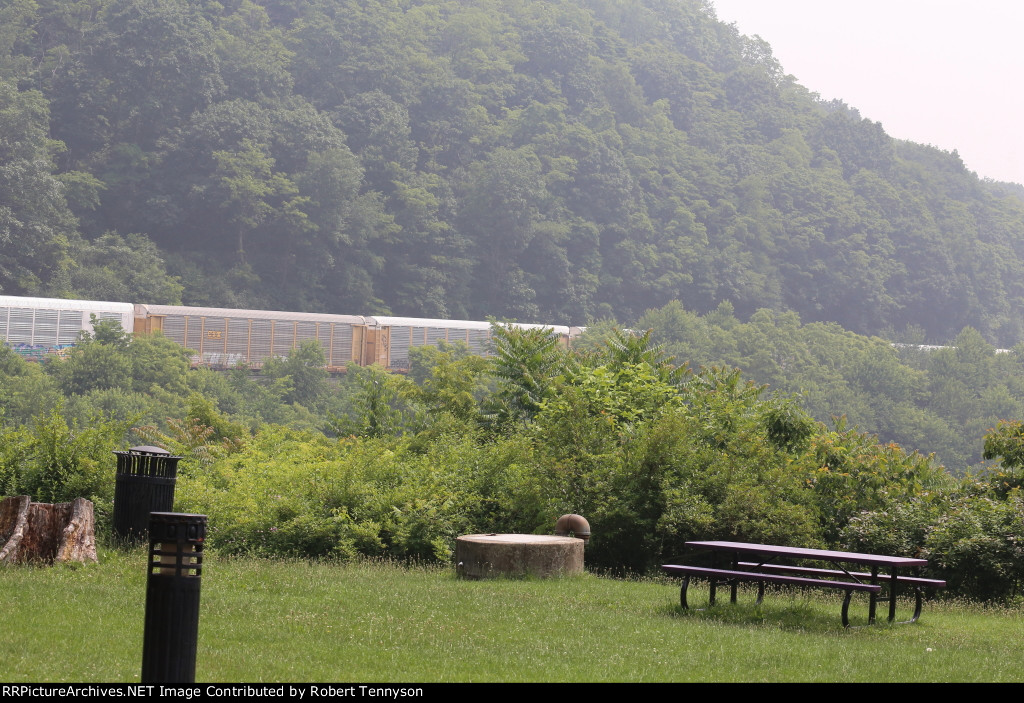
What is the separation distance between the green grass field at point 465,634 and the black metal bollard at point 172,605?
1053 mm

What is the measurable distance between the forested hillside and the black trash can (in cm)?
6557

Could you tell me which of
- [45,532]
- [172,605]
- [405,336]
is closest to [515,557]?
[45,532]

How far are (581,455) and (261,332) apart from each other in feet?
156

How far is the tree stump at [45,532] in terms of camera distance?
1005cm

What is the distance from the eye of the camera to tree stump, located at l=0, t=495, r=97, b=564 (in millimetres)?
10047

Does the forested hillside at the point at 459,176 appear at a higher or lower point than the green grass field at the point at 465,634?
higher

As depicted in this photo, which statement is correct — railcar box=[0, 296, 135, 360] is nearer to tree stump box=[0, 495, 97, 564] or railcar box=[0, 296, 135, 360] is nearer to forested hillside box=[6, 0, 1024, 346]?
forested hillside box=[6, 0, 1024, 346]

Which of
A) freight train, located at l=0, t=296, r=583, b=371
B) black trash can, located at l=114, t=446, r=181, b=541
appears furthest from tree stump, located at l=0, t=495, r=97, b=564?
freight train, located at l=0, t=296, r=583, b=371

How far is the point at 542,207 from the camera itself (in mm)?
107125

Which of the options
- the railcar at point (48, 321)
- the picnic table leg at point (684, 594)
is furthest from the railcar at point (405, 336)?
the picnic table leg at point (684, 594)

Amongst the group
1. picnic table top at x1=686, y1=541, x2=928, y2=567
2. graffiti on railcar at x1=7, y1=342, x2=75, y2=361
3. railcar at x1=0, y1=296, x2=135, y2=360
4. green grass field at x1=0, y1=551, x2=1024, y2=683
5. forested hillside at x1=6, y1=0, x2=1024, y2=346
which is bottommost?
green grass field at x1=0, y1=551, x2=1024, y2=683

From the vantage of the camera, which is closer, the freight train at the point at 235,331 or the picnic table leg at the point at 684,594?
the picnic table leg at the point at 684,594

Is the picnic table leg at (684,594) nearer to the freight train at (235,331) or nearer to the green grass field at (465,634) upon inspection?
the green grass field at (465,634)

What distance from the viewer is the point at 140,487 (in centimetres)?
1141
